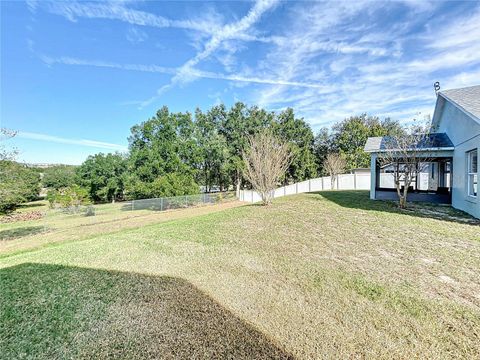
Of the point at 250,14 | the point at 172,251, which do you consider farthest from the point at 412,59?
the point at 172,251

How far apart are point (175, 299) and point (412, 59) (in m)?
15.7

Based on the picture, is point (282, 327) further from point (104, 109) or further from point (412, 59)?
point (104, 109)

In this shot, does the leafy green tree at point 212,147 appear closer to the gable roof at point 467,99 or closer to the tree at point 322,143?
the tree at point 322,143

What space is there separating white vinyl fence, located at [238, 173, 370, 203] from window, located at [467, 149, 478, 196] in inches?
558

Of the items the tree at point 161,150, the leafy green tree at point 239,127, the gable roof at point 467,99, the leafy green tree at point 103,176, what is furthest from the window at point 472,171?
the leafy green tree at point 103,176

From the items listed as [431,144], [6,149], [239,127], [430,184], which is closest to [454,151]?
[431,144]

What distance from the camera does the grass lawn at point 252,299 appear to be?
230 centimetres

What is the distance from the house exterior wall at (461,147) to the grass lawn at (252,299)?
421 cm

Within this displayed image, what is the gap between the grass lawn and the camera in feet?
7.56

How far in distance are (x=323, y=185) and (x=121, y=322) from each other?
2432cm

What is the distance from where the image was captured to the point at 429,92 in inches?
565

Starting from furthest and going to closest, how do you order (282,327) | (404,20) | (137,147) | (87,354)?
(137,147) → (404,20) → (282,327) → (87,354)

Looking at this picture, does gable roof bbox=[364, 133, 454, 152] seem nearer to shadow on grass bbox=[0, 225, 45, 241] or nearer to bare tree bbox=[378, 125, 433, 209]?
bare tree bbox=[378, 125, 433, 209]

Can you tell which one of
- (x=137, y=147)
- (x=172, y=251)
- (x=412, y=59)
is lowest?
(x=172, y=251)
